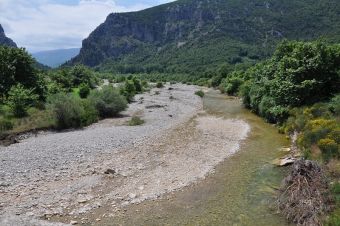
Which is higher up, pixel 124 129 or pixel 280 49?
pixel 280 49

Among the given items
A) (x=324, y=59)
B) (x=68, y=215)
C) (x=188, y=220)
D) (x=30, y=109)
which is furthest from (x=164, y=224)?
(x=30, y=109)

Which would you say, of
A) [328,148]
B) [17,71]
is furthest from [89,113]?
[328,148]

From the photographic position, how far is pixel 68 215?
20562mm

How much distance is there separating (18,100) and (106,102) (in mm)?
14367

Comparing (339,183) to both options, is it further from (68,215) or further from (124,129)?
(124,129)

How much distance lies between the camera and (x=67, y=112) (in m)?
47.0

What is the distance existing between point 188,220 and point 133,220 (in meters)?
3.00

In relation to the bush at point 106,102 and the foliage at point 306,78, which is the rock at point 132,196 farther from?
the bush at point 106,102

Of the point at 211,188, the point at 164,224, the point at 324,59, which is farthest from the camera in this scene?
the point at 324,59

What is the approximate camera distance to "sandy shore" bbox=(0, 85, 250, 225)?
22219 millimetres

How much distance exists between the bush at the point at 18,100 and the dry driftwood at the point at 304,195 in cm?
3681

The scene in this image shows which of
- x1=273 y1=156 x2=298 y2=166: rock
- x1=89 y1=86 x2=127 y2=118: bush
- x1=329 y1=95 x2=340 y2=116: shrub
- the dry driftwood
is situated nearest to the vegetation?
x1=89 y1=86 x2=127 y2=118: bush

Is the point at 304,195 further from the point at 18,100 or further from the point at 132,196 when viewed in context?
the point at 18,100

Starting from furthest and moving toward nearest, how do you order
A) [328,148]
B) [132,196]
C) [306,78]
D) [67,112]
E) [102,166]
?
[67,112], [306,78], [102,166], [328,148], [132,196]
